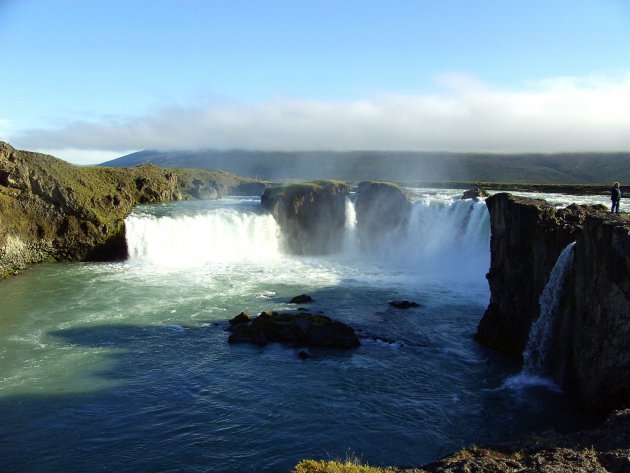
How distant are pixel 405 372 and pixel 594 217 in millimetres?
9425

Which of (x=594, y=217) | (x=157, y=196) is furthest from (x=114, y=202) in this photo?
(x=594, y=217)

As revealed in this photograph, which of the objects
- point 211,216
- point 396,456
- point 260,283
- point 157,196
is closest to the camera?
point 396,456

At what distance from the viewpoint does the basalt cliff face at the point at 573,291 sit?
1573 centimetres

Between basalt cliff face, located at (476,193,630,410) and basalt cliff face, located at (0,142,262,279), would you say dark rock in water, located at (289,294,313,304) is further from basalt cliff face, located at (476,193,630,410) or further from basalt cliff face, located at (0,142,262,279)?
basalt cliff face, located at (0,142,262,279)

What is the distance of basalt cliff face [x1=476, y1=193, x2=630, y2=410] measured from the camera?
15.7 metres

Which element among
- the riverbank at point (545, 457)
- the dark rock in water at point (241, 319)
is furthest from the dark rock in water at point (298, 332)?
the riverbank at point (545, 457)

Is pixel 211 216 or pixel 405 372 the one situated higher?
pixel 211 216

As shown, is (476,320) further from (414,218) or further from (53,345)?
(414,218)

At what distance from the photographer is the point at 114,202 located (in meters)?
50.2

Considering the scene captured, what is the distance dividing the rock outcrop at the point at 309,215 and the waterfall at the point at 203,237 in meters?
1.81

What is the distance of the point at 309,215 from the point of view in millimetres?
57906

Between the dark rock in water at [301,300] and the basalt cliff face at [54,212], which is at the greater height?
the basalt cliff face at [54,212]

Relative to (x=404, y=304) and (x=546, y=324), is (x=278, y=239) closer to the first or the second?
(x=404, y=304)

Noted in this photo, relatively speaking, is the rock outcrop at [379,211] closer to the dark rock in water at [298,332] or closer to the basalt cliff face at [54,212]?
the basalt cliff face at [54,212]
